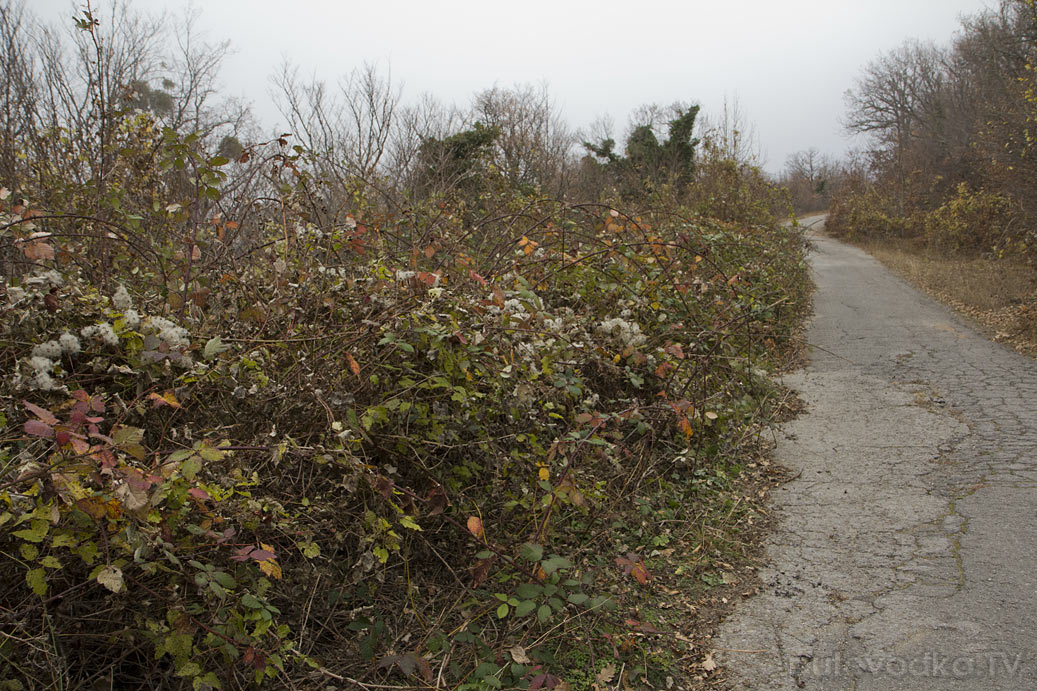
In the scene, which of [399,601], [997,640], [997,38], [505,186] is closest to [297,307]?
[399,601]

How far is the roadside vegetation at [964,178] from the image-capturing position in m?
11.8

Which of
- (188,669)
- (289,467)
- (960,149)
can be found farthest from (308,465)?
(960,149)

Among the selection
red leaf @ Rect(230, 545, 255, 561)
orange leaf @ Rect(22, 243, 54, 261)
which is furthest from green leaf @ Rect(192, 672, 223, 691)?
orange leaf @ Rect(22, 243, 54, 261)

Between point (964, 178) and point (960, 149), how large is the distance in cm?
242

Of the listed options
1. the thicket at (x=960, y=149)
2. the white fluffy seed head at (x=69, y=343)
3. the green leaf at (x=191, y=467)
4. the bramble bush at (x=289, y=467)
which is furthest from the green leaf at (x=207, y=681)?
the thicket at (x=960, y=149)

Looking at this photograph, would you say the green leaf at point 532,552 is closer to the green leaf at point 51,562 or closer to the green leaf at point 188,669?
the green leaf at point 188,669

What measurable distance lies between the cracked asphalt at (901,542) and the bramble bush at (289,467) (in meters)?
0.85

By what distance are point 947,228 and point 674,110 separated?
11666mm

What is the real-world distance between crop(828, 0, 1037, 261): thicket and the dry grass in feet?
1.75

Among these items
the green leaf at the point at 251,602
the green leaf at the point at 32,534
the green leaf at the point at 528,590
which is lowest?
the green leaf at the point at 528,590

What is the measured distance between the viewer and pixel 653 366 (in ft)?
13.3

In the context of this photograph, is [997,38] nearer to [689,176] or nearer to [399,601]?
[689,176]

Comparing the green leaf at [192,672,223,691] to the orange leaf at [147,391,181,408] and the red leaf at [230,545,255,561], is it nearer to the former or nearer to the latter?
the red leaf at [230,545,255,561]

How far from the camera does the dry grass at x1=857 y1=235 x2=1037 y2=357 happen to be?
877cm
